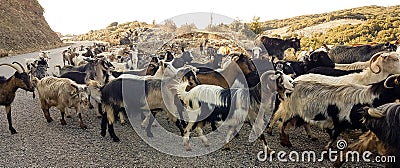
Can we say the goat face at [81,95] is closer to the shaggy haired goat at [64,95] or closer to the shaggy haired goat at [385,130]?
the shaggy haired goat at [64,95]

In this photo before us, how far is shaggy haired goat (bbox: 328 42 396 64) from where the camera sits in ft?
30.7

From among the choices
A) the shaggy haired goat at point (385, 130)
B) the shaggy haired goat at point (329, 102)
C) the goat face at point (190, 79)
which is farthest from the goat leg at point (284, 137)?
the goat face at point (190, 79)

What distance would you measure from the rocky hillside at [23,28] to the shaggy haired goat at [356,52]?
68.4 feet

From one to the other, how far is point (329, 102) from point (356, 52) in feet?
17.9

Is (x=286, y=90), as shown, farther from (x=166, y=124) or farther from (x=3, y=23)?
(x=3, y=23)

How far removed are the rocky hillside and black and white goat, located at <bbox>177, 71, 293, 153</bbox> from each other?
21.0 metres

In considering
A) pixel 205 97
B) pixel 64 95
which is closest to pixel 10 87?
pixel 64 95

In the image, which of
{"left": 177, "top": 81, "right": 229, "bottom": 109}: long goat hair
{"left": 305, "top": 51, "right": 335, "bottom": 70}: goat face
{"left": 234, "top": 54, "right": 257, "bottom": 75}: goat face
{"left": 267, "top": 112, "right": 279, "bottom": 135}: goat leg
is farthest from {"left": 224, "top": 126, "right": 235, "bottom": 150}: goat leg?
{"left": 305, "top": 51, "right": 335, "bottom": 70}: goat face

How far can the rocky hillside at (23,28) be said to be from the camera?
2703cm

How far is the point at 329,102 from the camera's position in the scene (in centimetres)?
497

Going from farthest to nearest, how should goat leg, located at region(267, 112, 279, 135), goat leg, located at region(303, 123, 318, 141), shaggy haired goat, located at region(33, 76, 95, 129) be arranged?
1. shaggy haired goat, located at region(33, 76, 95, 129)
2. goat leg, located at region(303, 123, 318, 141)
3. goat leg, located at region(267, 112, 279, 135)

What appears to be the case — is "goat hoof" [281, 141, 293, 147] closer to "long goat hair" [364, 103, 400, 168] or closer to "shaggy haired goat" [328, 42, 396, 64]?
"long goat hair" [364, 103, 400, 168]

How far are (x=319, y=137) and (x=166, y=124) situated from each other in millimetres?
3015

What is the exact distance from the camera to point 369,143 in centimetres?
416
